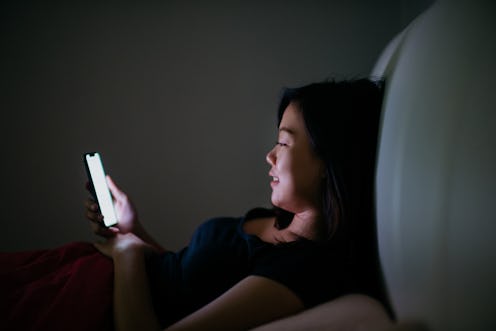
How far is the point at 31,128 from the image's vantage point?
1331 millimetres

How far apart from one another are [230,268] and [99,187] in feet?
1.69

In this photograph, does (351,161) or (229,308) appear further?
(351,161)

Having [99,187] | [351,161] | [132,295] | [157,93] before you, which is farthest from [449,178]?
[157,93]

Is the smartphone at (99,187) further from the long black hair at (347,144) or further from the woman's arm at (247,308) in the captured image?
the long black hair at (347,144)

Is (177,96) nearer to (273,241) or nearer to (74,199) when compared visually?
(74,199)

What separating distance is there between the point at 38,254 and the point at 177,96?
80cm

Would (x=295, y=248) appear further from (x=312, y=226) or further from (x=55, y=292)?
(x=55, y=292)

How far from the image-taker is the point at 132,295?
63 cm

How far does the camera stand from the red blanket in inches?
22.1

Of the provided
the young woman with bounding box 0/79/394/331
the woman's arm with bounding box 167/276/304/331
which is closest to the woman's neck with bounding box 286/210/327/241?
the young woman with bounding box 0/79/394/331

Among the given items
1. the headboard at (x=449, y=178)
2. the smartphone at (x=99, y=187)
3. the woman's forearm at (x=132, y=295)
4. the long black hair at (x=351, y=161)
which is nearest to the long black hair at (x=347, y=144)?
the long black hair at (x=351, y=161)

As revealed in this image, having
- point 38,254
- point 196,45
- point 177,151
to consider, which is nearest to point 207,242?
point 38,254

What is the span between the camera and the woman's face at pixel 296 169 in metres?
0.67

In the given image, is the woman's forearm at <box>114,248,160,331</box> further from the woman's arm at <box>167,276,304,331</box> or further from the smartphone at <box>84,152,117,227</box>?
the smartphone at <box>84,152,117,227</box>
